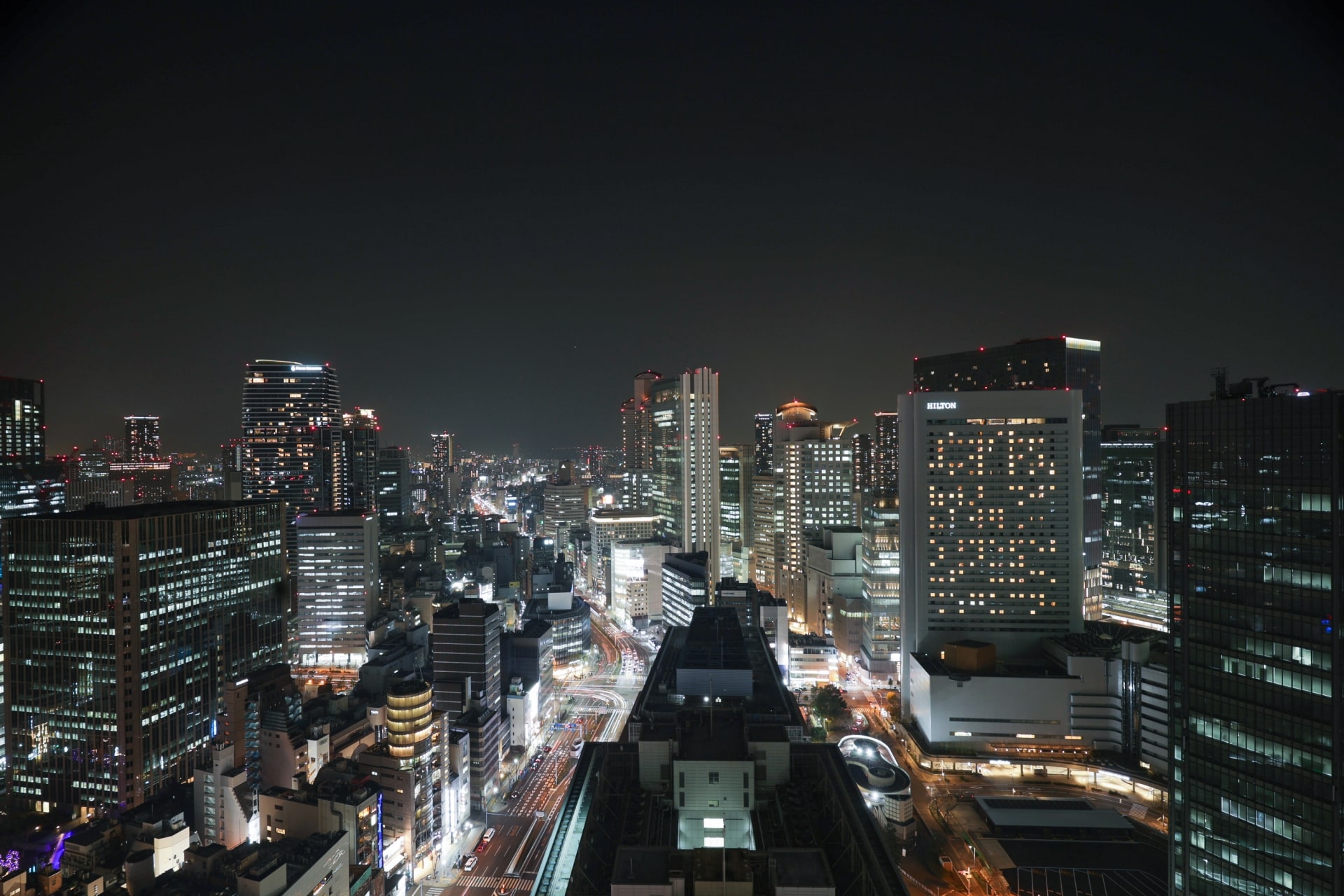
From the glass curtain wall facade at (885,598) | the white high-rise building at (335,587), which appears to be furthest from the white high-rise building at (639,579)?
the white high-rise building at (335,587)

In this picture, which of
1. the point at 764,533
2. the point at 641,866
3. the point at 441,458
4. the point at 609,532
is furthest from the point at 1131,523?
the point at 441,458

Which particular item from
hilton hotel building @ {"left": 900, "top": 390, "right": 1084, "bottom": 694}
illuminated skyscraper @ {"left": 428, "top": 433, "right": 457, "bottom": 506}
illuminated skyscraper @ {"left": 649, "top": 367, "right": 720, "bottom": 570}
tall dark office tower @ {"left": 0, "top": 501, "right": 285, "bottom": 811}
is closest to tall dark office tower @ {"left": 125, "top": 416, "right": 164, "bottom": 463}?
illuminated skyscraper @ {"left": 428, "top": 433, "right": 457, "bottom": 506}

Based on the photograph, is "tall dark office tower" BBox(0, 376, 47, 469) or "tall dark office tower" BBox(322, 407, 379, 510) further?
"tall dark office tower" BBox(322, 407, 379, 510)

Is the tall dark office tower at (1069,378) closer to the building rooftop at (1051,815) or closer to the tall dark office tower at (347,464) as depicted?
the building rooftop at (1051,815)

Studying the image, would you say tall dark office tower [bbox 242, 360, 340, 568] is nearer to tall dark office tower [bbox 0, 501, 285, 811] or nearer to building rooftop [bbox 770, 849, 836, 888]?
tall dark office tower [bbox 0, 501, 285, 811]

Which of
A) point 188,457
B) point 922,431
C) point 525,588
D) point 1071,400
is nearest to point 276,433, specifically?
point 525,588

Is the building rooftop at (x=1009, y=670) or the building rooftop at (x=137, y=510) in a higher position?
the building rooftop at (x=137, y=510)
